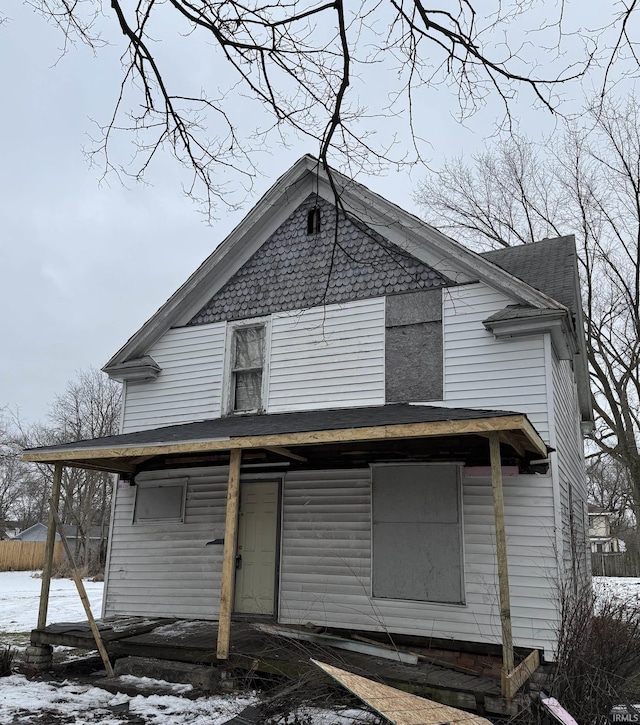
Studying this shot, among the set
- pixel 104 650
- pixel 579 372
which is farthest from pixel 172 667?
pixel 579 372

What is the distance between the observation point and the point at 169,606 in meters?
10.2

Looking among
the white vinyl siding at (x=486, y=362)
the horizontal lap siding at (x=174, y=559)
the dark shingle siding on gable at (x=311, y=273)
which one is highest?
the dark shingle siding on gable at (x=311, y=273)

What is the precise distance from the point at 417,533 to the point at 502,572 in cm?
237

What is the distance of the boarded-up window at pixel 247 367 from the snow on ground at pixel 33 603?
5771 mm

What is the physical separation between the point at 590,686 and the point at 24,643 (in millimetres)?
8851

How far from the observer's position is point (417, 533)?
8.66 meters

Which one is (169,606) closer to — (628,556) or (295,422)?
(295,422)

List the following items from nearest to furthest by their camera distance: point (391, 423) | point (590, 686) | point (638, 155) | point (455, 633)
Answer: point (590, 686)
point (391, 423)
point (455, 633)
point (638, 155)

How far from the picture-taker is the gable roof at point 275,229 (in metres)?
9.45

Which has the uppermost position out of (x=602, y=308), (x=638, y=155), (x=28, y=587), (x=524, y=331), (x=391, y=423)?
(x=638, y=155)

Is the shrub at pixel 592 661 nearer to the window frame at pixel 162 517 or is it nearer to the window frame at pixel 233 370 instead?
the window frame at pixel 233 370

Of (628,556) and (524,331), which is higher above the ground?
(524,331)

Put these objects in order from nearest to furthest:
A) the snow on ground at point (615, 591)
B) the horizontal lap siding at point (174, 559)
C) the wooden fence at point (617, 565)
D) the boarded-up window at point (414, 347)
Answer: the snow on ground at point (615, 591), the boarded-up window at point (414, 347), the horizontal lap siding at point (174, 559), the wooden fence at point (617, 565)

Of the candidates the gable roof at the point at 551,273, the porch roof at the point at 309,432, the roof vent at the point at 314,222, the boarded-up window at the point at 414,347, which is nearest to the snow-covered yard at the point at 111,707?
the porch roof at the point at 309,432
